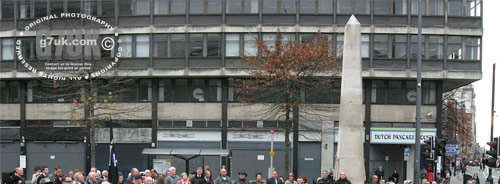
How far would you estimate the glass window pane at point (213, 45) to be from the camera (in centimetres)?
3622

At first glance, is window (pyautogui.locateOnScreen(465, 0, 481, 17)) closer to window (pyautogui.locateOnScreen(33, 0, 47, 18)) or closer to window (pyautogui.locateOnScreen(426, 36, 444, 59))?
window (pyautogui.locateOnScreen(426, 36, 444, 59))

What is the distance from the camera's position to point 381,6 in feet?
118

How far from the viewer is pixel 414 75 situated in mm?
35531

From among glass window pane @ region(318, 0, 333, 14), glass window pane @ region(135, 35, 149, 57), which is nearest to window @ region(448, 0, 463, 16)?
glass window pane @ region(318, 0, 333, 14)

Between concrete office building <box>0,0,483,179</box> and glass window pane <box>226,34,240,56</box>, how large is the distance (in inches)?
2.8

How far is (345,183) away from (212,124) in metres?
20.6

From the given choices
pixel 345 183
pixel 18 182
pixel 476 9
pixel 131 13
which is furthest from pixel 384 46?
pixel 18 182

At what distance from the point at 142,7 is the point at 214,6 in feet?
14.9

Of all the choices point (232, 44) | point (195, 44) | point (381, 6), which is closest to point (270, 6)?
point (232, 44)

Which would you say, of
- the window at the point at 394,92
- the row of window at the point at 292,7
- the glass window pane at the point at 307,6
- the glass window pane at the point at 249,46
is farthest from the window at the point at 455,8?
the glass window pane at the point at 249,46

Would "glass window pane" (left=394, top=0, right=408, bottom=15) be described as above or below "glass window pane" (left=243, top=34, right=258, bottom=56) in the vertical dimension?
above

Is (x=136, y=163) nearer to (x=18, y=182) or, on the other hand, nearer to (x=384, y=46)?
(x=384, y=46)

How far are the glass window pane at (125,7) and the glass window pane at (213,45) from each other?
530 centimetres

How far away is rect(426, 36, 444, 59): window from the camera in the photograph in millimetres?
35812
